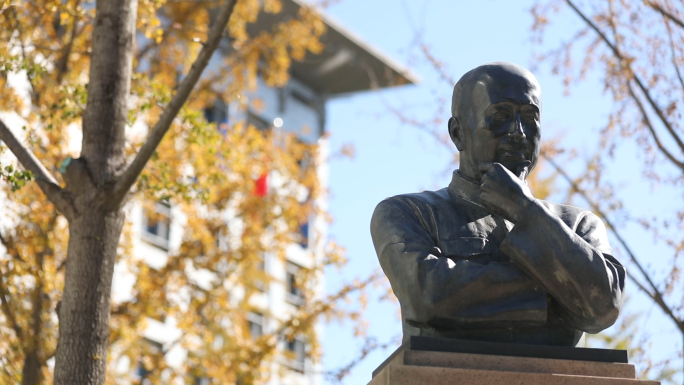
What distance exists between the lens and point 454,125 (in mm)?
5246

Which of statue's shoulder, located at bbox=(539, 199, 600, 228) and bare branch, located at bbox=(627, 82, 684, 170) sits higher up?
bare branch, located at bbox=(627, 82, 684, 170)

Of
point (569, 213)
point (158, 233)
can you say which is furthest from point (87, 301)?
point (158, 233)

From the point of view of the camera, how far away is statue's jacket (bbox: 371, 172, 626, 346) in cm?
450

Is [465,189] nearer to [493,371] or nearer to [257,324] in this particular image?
[493,371]

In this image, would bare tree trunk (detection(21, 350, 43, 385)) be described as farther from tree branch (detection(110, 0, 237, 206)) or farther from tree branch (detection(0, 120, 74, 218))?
tree branch (detection(110, 0, 237, 206))

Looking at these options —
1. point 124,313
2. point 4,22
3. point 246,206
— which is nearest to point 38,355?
point 124,313

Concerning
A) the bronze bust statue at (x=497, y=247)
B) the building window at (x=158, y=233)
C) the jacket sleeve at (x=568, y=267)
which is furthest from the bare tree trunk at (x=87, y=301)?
the building window at (x=158, y=233)

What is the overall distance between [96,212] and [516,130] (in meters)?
4.39

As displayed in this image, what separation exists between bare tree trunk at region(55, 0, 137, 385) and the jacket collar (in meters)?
3.89

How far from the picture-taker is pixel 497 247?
488 cm

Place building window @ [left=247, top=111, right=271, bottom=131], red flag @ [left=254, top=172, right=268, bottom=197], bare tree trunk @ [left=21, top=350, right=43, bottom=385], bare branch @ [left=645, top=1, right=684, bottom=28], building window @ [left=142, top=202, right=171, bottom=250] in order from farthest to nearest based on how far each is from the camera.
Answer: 1. building window @ [left=247, top=111, right=271, bottom=131]
2. building window @ [left=142, top=202, right=171, bottom=250]
3. red flag @ [left=254, top=172, right=268, bottom=197]
4. bare tree trunk @ [left=21, top=350, right=43, bottom=385]
5. bare branch @ [left=645, top=1, right=684, bottom=28]

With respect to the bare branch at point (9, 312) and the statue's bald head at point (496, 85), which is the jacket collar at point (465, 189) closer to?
the statue's bald head at point (496, 85)

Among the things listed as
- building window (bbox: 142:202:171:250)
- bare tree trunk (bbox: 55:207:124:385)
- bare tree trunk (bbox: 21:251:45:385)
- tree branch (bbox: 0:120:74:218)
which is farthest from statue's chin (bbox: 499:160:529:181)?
building window (bbox: 142:202:171:250)

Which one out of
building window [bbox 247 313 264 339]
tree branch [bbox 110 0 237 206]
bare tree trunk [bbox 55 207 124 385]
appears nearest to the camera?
bare tree trunk [bbox 55 207 124 385]
